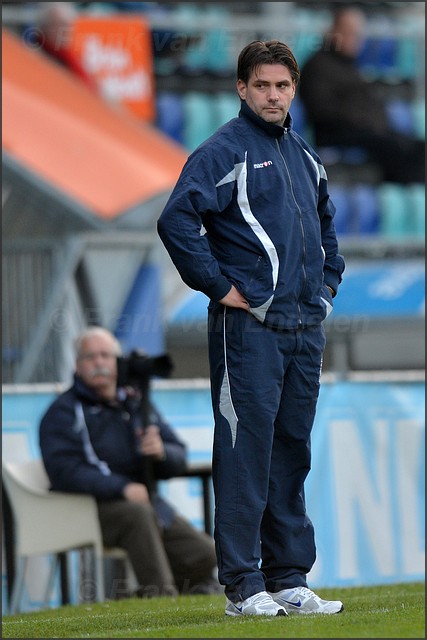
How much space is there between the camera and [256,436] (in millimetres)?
5223

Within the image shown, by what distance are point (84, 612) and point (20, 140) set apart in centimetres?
542

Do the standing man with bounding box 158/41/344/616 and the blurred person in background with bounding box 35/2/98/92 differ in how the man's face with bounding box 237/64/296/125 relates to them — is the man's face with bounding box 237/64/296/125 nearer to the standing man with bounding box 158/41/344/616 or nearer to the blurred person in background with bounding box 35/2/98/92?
the standing man with bounding box 158/41/344/616

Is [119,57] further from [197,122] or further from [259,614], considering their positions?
[259,614]

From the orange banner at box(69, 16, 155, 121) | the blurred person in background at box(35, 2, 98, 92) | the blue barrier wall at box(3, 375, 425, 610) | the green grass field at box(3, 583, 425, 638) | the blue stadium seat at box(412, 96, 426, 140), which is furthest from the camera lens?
the blue stadium seat at box(412, 96, 426, 140)

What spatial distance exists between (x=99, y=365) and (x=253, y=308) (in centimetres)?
344

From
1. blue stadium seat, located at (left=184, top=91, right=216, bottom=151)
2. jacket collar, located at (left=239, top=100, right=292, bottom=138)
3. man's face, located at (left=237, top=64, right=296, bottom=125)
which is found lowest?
jacket collar, located at (left=239, top=100, right=292, bottom=138)

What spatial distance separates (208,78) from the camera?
52.9ft

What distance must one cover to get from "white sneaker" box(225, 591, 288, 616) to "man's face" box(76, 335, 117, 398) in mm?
3438

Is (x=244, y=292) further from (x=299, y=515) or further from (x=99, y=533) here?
(x=99, y=533)

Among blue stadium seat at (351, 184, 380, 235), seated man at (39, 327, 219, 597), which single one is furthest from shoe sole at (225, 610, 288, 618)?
blue stadium seat at (351, 184, 380, 235)

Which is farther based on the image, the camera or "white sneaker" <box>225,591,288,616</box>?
the camera

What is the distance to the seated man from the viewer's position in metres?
8.12

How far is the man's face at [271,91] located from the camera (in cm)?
530

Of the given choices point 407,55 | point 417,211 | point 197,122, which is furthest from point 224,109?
point 407,55
